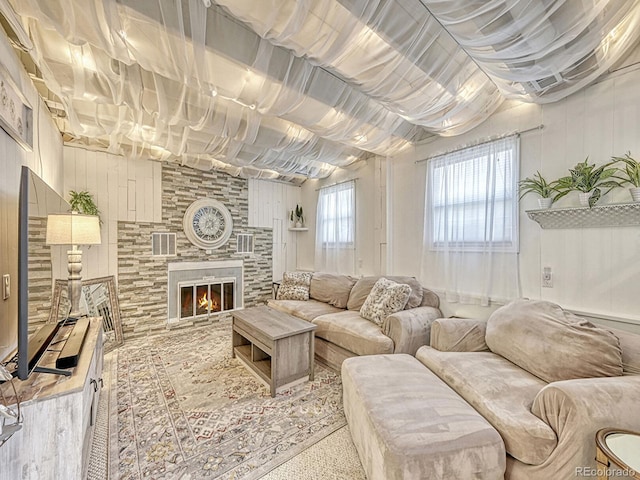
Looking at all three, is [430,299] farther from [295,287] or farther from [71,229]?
[71,229]

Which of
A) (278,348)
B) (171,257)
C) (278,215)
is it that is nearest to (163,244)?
(171,257)

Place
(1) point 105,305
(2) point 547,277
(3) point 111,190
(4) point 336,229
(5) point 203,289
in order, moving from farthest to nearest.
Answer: (4) point 336,229 → (5) point 203,289 → (3) point 111,190 → (1) point 105,305 → (2) point 547,277

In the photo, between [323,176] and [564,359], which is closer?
[564,359]

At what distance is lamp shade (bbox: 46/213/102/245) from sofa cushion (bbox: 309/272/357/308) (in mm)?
2609

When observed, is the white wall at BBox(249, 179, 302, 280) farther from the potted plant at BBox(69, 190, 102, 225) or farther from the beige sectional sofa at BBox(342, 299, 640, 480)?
the beige sectional sofa at BBox(342, 299, 640, 480)

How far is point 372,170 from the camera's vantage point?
3863 millimetres

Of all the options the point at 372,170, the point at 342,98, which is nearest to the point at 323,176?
the point at 372,170

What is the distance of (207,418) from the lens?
6.57 ft

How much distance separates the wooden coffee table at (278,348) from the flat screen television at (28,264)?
1426mm

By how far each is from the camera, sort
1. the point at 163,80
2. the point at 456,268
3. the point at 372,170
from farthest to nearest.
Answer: the point at 372,170, the point at 456,268, the point at 163,80

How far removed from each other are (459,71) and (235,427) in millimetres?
3052

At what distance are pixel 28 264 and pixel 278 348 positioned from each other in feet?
5.61

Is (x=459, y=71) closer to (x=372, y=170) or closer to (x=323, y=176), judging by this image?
(x=372, y=170)

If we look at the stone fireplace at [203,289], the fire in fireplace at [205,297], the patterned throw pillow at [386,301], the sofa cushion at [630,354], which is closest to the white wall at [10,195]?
the stone fireplace at [203,289]
